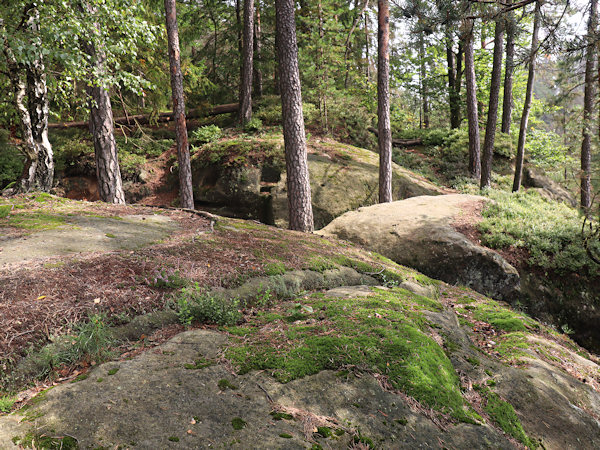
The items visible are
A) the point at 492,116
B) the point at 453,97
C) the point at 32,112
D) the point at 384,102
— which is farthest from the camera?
the point at 453,97

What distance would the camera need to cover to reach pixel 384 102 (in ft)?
42.3

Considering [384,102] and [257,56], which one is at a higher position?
[257,56]

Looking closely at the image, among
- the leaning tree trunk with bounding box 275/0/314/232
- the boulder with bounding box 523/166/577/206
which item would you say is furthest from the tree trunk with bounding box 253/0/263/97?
the boulder with bounding box 523/166/577/206

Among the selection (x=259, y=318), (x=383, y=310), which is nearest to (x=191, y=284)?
(x=259, y=318)

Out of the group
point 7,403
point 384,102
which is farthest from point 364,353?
point 384,102

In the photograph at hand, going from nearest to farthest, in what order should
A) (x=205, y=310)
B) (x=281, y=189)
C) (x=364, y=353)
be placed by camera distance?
1. (x=364, y=353)
2. (x=205, y=310)
3. (x=281, y=189)

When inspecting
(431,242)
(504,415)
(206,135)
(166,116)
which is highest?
(166,116)

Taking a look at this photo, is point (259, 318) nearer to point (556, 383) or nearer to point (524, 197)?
point (556, 383)

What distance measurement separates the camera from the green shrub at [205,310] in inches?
154

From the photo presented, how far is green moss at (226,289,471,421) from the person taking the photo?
3.05m

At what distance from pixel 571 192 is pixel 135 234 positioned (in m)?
21.0

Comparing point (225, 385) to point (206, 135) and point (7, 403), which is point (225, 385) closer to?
point (7, 403)

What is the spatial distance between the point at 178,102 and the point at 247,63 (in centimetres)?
545

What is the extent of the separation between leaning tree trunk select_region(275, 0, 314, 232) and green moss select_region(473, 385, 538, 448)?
6.35m
